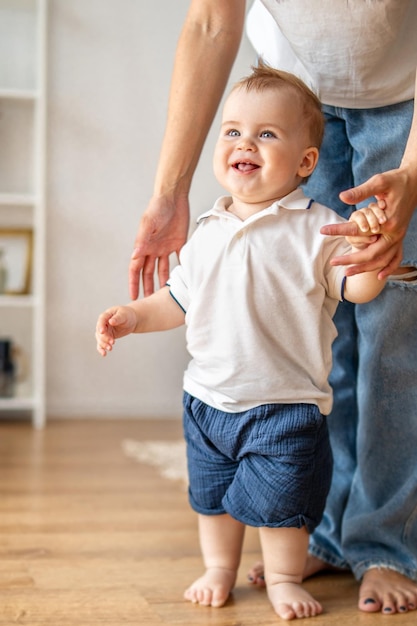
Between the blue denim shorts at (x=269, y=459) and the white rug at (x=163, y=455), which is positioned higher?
the blue denim shorts at (x=269, y=459)

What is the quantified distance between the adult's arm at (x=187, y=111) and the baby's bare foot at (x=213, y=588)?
493 millimetres

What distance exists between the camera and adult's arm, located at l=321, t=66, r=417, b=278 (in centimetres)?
111

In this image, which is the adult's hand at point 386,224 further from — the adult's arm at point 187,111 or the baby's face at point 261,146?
the adult's arm at point 187,111

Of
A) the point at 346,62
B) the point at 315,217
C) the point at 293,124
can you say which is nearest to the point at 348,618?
the point at 315,217

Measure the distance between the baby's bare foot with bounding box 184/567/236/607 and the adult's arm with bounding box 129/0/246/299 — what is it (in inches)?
19.4

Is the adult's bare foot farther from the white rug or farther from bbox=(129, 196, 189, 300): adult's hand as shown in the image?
the white rug

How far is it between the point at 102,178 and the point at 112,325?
224 cm

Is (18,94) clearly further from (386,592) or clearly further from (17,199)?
(386,592)

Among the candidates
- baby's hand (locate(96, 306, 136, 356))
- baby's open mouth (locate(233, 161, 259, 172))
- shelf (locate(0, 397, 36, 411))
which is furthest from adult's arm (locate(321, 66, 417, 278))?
shelf (locate(0, 397, 36, 411))

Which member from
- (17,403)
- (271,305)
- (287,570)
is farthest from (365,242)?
(17,403)

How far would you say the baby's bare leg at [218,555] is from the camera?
4.75ft

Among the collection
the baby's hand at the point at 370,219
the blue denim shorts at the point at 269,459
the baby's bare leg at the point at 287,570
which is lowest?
the baby's bare leg at the point at 287,570

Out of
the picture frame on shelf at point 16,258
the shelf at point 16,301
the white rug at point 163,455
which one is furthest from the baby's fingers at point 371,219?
the picture frame on shelf at point 16,258

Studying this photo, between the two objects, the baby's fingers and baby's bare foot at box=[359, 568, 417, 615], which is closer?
the baby's fingers
